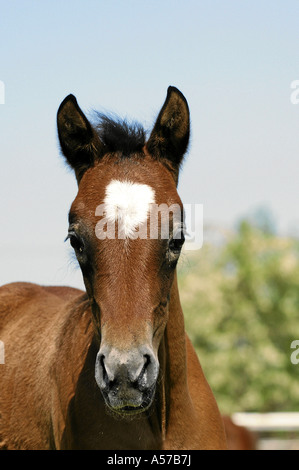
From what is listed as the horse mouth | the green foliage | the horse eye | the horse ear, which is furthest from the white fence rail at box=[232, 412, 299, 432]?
the horse mouth

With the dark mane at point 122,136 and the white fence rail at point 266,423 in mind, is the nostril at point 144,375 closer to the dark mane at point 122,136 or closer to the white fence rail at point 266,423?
the dark mane at point 122,136

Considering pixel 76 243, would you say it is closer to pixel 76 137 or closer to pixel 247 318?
pixel 76 137

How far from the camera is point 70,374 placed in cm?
480

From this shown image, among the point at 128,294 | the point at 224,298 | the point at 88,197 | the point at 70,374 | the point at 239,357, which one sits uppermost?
the point at 88,197

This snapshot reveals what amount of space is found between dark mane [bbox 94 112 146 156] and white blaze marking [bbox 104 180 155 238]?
1.40ft


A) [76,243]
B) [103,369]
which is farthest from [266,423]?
[103,369]

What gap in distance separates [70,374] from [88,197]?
1.42 meters

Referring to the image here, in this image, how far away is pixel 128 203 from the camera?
4027 millimetres

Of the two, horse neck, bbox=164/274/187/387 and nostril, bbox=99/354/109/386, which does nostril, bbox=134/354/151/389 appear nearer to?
nostril, bbox=99/354/109/386

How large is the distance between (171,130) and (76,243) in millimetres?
1112

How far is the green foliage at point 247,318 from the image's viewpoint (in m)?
28.6

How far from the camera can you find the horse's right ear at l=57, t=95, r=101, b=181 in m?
4.60
